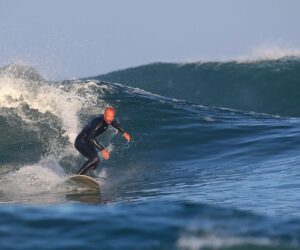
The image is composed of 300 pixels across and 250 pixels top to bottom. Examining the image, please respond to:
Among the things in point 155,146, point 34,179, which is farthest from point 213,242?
point 155,146

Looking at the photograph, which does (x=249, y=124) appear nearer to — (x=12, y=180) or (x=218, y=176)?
(x=218, y=176)

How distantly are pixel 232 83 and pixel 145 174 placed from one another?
18.3m

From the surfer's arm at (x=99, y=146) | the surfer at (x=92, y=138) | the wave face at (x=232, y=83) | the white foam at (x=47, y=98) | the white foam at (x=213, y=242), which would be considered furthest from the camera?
the wave face at (x=232, y=83)

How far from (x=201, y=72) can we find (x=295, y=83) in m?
6.32

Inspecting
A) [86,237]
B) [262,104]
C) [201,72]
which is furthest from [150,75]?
[86,237]

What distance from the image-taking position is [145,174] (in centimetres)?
1531

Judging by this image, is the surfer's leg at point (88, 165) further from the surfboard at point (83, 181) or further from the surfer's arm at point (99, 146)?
the surfboard at point (83, 181)

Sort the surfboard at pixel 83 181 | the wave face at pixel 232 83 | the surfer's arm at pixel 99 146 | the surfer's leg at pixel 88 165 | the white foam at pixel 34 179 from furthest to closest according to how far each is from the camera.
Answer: the wave face at pixel 232 83, the surfer's leg at pixel 88 165, the surfer's arm at pixel 99 146, the white foam at pixel 34 179, the surfboard at pixel 83 181

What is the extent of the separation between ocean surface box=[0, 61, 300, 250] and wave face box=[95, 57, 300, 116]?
1471 mm

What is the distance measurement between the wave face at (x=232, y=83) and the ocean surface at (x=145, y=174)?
147 centimetres

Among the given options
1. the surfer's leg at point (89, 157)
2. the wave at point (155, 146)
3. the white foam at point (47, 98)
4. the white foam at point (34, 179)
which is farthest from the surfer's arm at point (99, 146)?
the white foam at point (47, 98)

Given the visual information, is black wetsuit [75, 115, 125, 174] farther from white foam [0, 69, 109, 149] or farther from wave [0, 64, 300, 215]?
white foam [0, 69, 109, 149]

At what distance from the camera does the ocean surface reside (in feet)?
20.6

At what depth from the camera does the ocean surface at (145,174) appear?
6.27 meters
